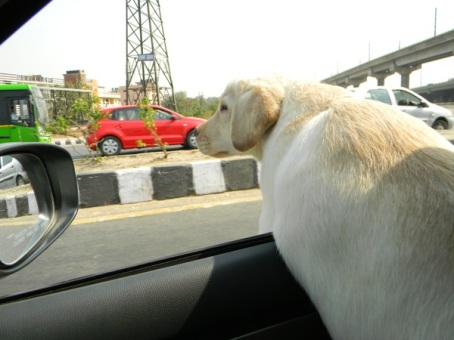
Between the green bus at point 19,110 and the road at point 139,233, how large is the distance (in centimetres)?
899

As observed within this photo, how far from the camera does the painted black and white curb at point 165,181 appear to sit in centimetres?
534

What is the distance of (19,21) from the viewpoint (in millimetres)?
1113

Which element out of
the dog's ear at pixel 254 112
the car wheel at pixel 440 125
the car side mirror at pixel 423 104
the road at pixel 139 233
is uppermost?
the dog's ear at pixel 254 112

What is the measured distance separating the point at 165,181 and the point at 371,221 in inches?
186

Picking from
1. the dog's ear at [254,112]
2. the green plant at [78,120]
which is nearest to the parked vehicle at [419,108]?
the green plant at [78,120]

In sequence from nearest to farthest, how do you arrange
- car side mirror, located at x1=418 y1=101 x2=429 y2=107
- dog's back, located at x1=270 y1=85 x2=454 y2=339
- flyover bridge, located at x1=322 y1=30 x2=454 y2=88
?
dog's back, located at x1=270 y1=85 x2=454 y2=339
car side mirror, located at x1=418 y1=101 x2=429 y2=107
flyover bridge, located at x1=322 y1=30 x2=454 y2=88

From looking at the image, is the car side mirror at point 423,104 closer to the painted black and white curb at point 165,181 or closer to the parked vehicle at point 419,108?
the parked vehicle at point 419,108

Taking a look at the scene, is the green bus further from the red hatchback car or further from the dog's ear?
the dog's ear

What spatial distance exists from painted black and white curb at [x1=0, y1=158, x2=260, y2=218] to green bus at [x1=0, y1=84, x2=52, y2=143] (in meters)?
8.18

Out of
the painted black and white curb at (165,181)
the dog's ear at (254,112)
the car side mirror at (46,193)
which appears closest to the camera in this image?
the car side mirror at (46,193)

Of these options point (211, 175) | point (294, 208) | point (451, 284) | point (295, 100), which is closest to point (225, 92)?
point (295, 100)

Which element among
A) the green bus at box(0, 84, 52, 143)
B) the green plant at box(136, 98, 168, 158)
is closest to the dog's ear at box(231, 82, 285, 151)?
the green plant at box(136, 98, 168, 158)

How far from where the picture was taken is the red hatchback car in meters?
12.8

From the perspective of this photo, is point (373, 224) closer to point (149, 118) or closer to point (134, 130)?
point (149, 118)
